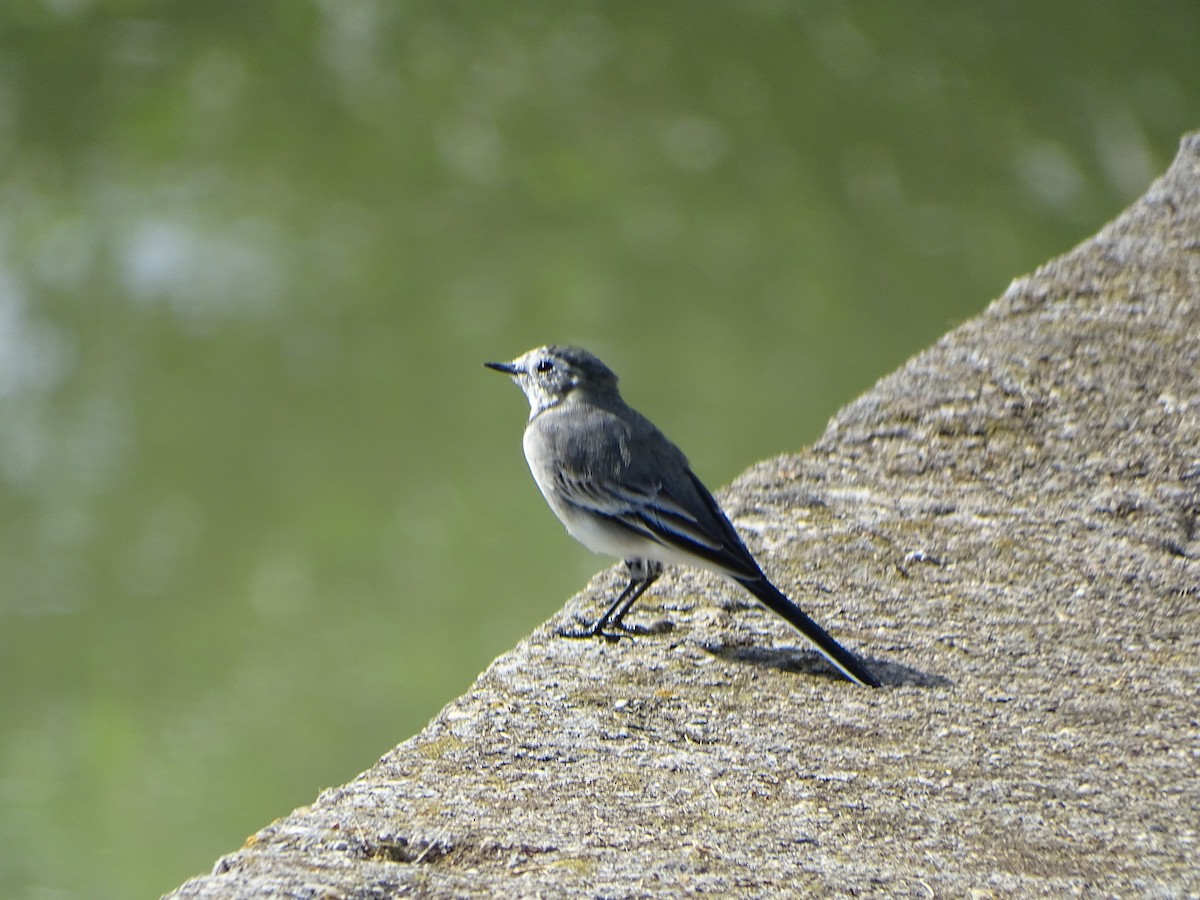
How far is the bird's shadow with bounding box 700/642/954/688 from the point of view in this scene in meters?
3.27

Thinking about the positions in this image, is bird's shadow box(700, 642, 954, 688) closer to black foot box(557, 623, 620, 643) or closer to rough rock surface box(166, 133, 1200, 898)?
rough rock surface box(166, 133, 1200, 898)

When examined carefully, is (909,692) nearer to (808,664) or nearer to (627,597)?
(808,664)

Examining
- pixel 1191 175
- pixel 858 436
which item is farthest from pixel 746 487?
pixel 1191 175

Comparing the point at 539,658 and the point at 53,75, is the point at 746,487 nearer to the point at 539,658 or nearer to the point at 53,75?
the point at 539,658

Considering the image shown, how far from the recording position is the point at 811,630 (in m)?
3.36

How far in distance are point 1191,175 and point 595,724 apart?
352cm

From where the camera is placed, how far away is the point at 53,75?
13406 millimetres

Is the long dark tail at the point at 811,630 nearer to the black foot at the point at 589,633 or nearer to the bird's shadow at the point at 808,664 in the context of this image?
the bird's shadow at the point at 808,664

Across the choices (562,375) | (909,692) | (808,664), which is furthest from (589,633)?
(562,375)

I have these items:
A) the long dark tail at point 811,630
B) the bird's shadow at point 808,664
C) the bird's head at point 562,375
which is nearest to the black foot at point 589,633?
the bird's shadow at point 808,664

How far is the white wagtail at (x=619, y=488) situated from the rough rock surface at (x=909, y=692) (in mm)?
105

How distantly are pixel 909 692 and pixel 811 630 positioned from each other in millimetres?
272

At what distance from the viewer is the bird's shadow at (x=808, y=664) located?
327 cm

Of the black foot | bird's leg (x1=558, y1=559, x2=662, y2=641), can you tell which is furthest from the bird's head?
the black foot
